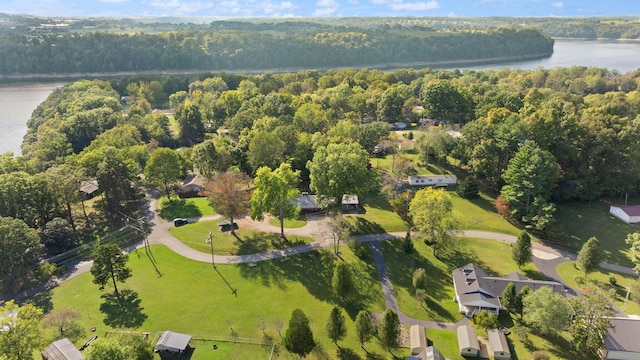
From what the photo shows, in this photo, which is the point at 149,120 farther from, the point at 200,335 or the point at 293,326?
the point at 293,326

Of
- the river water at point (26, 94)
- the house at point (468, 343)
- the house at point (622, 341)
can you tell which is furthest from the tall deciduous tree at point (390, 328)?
the river water at point (26, 94)

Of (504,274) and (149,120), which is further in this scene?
(149,120)

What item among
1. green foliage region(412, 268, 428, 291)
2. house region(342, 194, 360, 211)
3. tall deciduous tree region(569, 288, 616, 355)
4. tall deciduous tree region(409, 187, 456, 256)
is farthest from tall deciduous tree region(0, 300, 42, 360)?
tall deciduous tree region(569, 288, 616, 355)

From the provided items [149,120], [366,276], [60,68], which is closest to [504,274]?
[366,276]

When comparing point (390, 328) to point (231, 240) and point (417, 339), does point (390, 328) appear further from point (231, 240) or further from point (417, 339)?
point (231, 240)

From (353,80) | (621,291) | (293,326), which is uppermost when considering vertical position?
(353,80)

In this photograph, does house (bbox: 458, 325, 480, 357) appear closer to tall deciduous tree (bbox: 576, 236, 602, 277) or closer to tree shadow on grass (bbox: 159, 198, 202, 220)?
tall deciduous tree (bbox: 576, 236, 602, 277)

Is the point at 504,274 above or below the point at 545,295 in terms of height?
below
